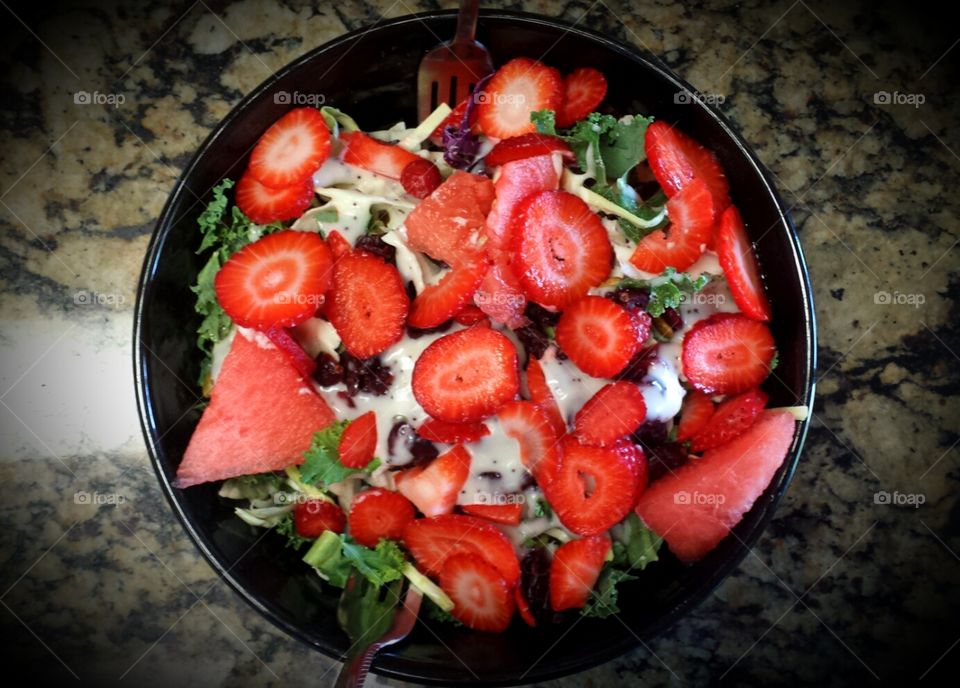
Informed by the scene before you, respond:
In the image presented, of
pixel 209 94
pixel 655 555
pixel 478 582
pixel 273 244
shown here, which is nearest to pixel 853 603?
pixel 655 555

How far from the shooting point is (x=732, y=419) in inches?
70.5

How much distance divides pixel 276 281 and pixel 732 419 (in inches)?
40.2

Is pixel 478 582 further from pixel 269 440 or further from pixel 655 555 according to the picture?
pixel 269 440

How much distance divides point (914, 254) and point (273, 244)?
5.28 feet

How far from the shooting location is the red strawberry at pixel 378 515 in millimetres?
1822

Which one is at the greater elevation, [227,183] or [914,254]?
[227,183]

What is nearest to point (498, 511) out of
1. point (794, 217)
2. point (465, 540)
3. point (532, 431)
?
point (465, 540)

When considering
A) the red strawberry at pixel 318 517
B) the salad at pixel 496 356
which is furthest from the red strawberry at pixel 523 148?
the red strawberry at pixel 318 517

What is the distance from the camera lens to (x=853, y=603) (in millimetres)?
2182

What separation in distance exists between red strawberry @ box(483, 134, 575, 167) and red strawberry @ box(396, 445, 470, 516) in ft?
2.09

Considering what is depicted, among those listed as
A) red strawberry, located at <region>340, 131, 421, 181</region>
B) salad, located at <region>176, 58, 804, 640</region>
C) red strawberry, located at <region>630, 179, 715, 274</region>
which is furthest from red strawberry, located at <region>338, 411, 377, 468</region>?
red strawberry, located at <region>630, 179, 715, 274</region>

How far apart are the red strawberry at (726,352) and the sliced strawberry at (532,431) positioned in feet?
1.10

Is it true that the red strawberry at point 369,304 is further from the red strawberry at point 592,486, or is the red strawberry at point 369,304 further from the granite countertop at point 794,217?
the granite countertop at point 794,217

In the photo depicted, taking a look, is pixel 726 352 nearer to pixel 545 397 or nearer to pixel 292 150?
pixel 545 397
